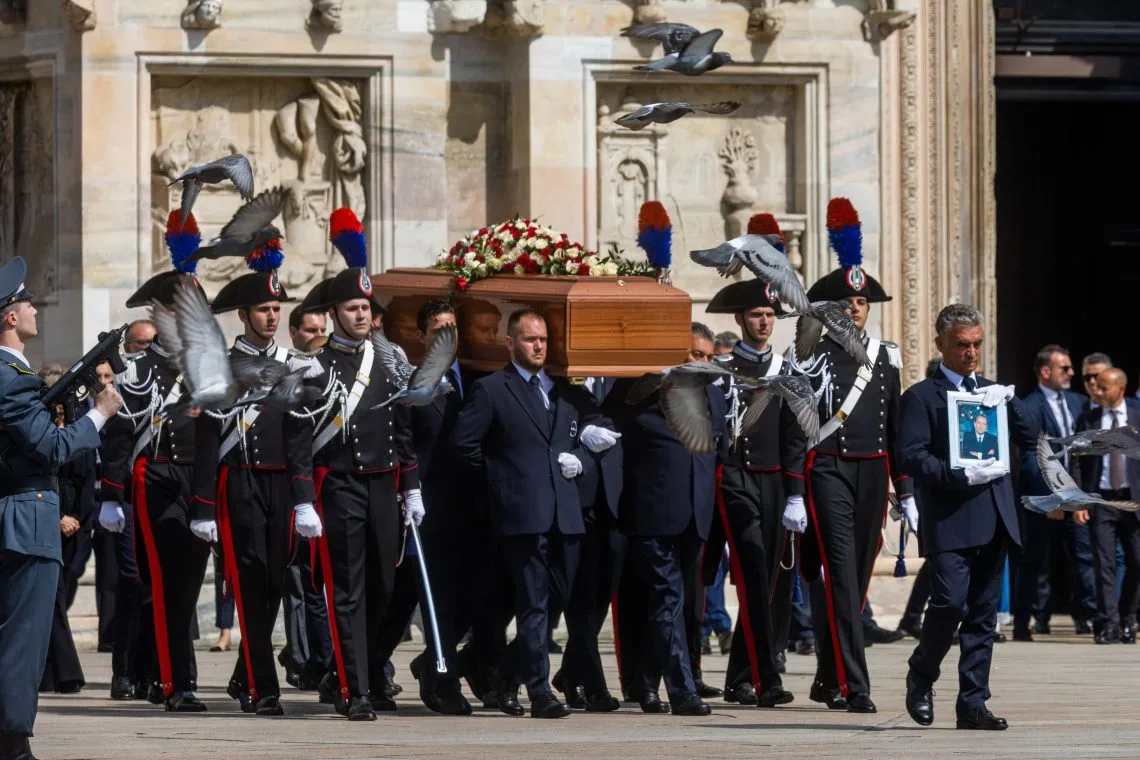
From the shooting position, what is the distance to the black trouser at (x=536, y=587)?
10695 mm

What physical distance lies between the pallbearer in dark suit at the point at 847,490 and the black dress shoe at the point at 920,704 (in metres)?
0.66

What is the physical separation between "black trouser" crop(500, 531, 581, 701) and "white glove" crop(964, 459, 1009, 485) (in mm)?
1723

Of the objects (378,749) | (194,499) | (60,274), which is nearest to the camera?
(378,749)

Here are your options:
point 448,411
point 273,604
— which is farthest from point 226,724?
point 448,411

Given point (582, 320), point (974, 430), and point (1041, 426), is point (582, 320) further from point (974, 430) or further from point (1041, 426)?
point (1041, 426)

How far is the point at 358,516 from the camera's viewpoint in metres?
10.7

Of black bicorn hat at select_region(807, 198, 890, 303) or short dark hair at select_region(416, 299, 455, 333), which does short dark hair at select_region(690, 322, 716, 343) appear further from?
short dark hair at select_region(416, 299, 455, 333)

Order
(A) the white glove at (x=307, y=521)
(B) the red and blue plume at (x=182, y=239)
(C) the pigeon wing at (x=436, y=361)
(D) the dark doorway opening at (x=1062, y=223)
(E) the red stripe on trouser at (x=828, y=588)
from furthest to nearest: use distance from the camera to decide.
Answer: (D) the dark doorway opening at (x=1062, y=223), (B) the red and blue plume at (x=182, y=239), (E) the red stripe on trouser at (x=828, y=588), (C) the pigeon wing at (x=436, y=361), (A) the white glove at (x=307, y=521)

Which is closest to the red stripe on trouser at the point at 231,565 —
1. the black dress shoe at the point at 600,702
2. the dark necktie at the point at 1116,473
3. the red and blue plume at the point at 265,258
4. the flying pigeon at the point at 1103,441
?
the red and blue plume at the point at 265,258

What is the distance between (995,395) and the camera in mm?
10312

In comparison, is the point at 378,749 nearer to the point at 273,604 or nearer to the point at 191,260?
the point at 273,604

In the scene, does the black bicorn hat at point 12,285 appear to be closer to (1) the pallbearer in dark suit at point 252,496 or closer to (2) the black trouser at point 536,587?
(1) the pallbearer in dark suit at point 252,496

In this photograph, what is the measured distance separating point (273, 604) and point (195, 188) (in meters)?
1.91

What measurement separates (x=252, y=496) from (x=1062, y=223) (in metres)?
12.4
